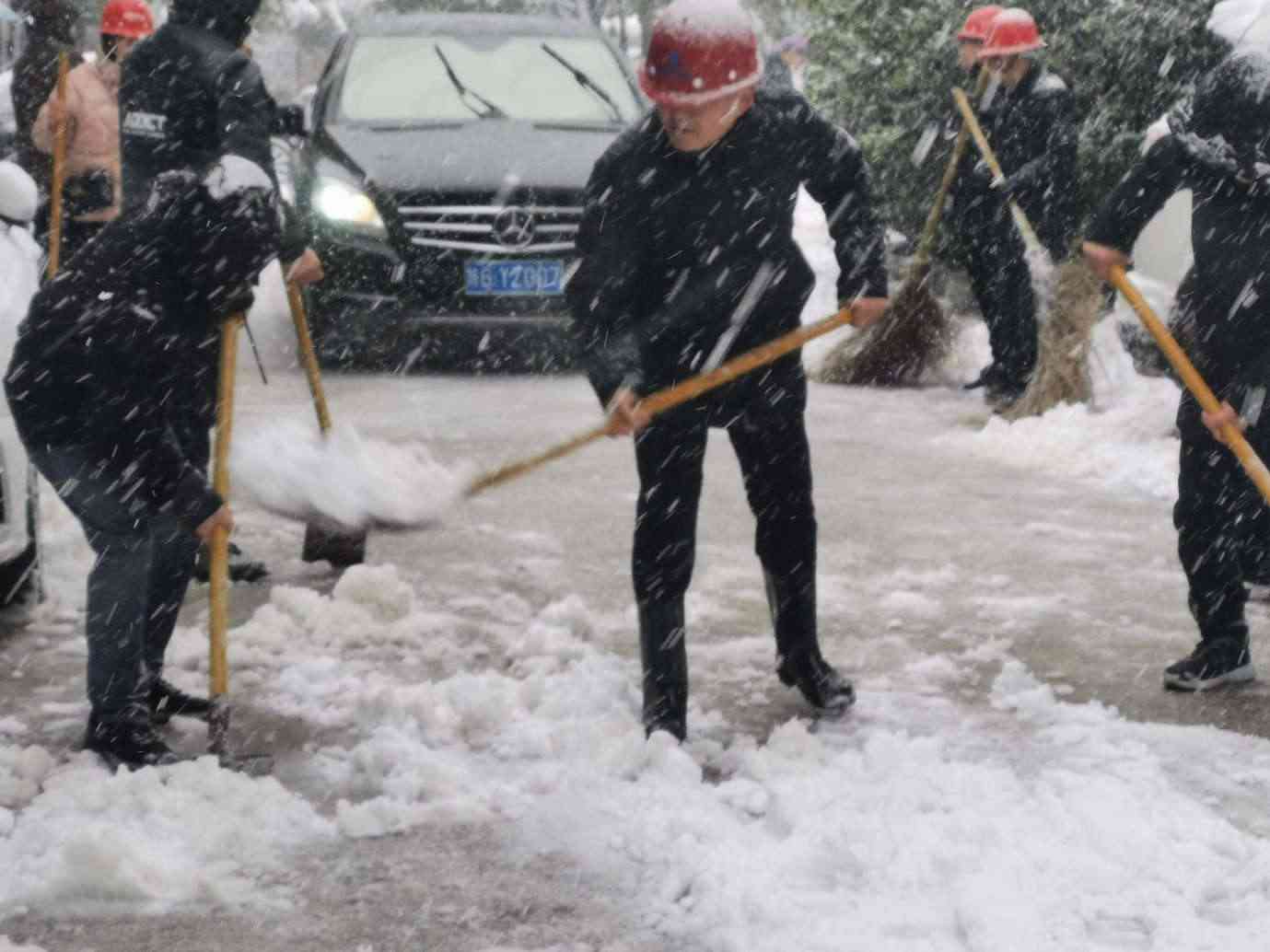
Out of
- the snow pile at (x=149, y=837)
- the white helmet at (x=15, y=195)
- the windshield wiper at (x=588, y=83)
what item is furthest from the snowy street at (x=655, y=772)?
the windshield wiper at (x=588, y=83)

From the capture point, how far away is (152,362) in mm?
4164

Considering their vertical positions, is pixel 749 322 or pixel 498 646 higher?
pixel 749 322

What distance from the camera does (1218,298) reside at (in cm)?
502

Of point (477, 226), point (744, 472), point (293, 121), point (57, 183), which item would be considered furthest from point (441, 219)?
point (744, 472)

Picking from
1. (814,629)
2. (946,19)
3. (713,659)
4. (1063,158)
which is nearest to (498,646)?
(713,659)

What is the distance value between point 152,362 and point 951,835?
193 centimetres

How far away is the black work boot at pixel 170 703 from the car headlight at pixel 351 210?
5.56 meters

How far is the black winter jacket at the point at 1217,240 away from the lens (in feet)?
16.2

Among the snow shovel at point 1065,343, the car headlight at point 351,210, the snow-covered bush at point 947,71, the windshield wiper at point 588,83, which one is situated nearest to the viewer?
the snow shovel at point 1065,343

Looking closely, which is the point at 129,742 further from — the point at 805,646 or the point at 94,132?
the point at 94,132

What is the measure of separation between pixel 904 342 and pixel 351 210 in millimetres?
3060

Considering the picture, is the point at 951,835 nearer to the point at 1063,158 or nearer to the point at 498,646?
the point at 498,646

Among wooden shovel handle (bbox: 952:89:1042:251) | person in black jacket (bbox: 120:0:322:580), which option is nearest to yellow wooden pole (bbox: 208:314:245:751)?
person in black jacket (bbox: 120:0:322:580)

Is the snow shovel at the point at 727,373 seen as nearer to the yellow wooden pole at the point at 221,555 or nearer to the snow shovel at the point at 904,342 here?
the yellow wooden pole at the point at 221,555
